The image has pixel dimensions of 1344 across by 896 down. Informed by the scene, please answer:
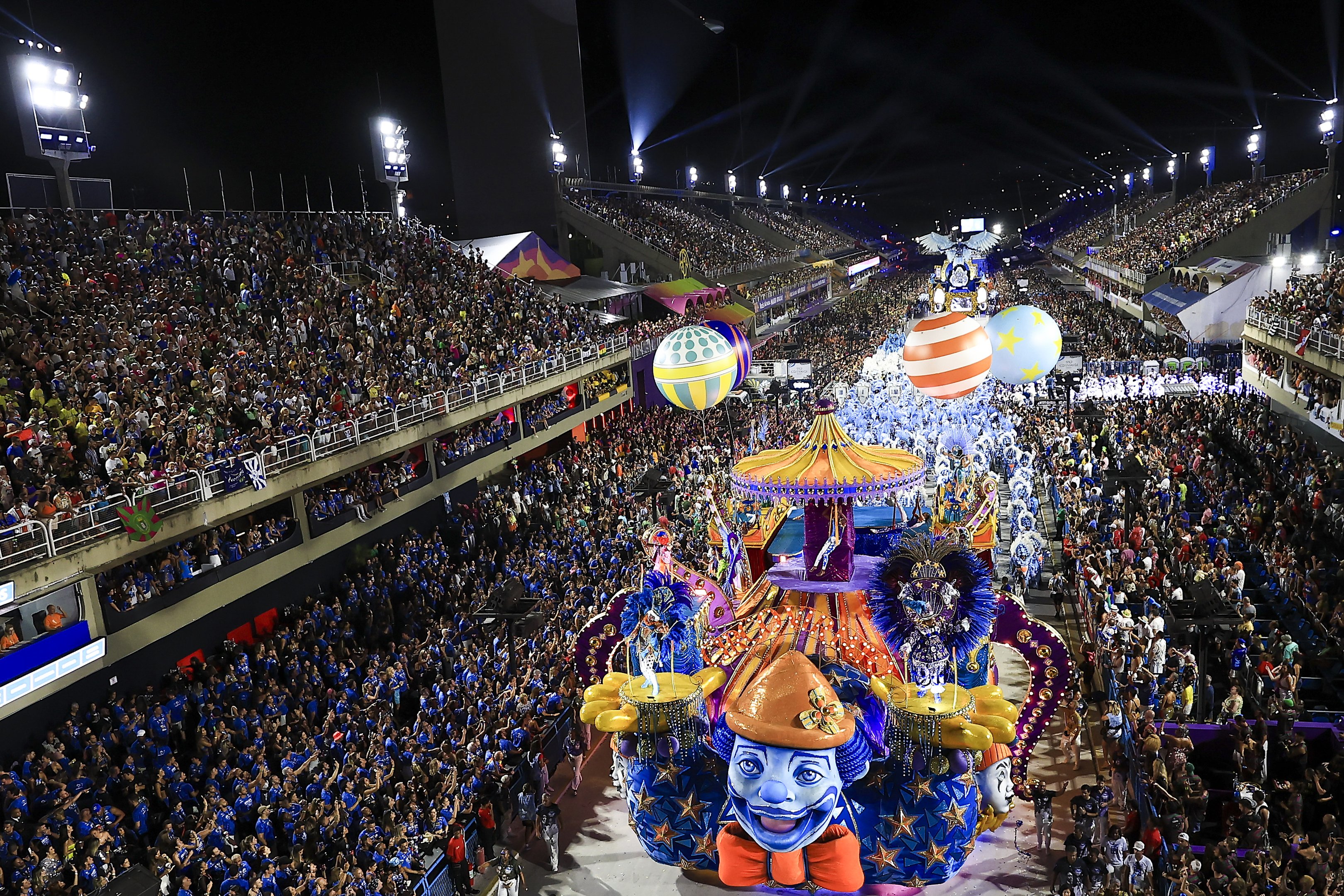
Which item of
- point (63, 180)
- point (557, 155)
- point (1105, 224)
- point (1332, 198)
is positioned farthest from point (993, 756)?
point (1105, 224)

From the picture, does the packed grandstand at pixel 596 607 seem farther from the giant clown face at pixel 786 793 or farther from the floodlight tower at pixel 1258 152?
the floodlight tower at pixel 1258 152

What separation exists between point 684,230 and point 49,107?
3579 cm

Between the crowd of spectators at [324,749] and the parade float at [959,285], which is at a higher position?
the parade float at [959,285]

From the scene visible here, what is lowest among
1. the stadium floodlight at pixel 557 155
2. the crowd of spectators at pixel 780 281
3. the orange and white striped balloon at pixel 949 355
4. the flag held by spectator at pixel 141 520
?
the flag held by spectator at pixel 141 520

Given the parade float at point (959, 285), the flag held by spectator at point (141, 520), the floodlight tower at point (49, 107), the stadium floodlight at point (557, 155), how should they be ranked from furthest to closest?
the stadium floodlight at point (557, 155) → the floodlight tower at point (49, 107) → the parade float at point (959, 285) → the flag held by spectator at point (141, 520)

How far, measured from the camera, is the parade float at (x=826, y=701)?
27.5ft

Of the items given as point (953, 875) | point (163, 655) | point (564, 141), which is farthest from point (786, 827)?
point (564, 141)

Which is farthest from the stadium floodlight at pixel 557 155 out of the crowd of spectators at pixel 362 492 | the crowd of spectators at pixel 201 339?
the crowd of spectators at pixel 362 492

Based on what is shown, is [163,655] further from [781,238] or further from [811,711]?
[781,238]

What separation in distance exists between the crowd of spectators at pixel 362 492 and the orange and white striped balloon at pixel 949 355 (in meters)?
10.2

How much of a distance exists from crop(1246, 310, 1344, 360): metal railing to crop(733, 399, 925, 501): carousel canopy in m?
12.4

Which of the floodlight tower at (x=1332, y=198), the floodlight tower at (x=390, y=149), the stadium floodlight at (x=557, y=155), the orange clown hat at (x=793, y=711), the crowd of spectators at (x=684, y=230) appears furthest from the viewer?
the crowd of spectators at (x=684, y=230)

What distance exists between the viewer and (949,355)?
1371 centimetres

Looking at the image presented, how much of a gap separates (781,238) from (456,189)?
3696 cm
